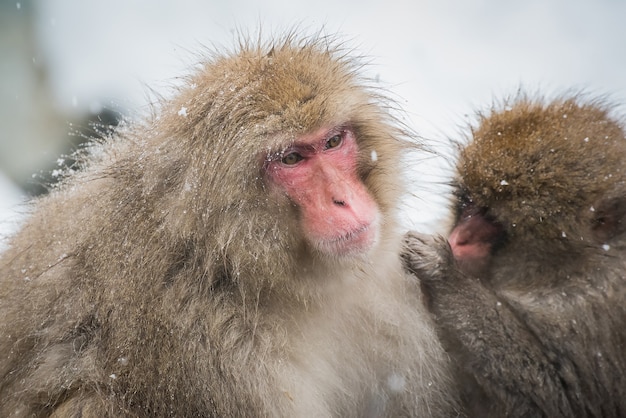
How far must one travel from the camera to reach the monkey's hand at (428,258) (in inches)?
126

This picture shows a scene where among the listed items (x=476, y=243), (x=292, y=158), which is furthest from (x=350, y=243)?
(x=476, y=243)

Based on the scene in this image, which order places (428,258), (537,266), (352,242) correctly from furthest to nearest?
(537,266) → (428,258) → (352,242)

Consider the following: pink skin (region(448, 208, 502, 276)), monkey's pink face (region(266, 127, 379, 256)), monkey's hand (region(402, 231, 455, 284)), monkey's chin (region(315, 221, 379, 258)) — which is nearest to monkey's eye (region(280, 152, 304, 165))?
monkey's pink face (region(266, 127, 379, 256))

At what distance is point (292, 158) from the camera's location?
275 centimetres

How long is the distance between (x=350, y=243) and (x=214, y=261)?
457 millimetres

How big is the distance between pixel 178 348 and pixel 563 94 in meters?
2.22

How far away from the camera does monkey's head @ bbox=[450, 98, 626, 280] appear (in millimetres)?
3266

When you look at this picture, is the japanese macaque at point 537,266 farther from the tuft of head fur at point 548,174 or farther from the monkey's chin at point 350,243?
the monkey's chin at point 350,243

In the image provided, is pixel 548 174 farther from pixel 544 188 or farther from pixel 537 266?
pixel 537 266

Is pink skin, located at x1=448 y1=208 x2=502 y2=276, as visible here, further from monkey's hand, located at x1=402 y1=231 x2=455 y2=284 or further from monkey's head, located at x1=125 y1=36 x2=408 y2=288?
monkey's head, located at x1=125 y1=36 x2=408 y2=288

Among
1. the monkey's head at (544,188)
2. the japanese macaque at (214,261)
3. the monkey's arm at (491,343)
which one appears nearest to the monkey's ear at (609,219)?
the monkey's head at (544,188)

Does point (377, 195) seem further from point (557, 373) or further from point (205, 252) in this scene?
point (557, 373)

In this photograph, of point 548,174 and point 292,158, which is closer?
point 292,158

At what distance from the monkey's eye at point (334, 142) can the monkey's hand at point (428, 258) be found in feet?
2.15
